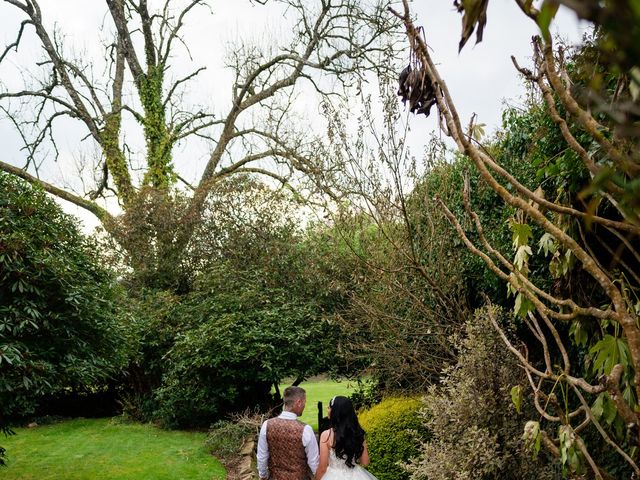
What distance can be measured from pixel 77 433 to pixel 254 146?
12506mm

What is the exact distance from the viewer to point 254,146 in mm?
24906

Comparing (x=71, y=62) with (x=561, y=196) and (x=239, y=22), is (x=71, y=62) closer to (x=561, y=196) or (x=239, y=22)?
Result: (x=239, y=22)

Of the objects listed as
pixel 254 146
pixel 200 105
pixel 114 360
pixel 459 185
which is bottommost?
pixel 114 360

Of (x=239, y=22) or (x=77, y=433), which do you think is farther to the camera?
(x=239, y=22)

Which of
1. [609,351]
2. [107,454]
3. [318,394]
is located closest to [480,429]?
[609,351]

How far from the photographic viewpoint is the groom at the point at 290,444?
255 inches

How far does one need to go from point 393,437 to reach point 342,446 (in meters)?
3.68

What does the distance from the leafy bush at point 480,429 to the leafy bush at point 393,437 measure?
7.60ft

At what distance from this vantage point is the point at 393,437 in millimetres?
10109

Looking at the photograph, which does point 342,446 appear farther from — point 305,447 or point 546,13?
point 546,13

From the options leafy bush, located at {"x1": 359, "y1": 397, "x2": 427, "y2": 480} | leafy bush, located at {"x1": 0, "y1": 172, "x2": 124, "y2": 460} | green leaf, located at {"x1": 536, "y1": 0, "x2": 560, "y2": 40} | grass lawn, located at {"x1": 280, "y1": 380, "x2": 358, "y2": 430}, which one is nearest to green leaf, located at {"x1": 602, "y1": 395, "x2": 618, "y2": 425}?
green leaf, located at {"x1": 536, "y1": 0, "x2": 560, "y2": 40}

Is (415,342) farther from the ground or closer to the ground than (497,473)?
farther from the ground

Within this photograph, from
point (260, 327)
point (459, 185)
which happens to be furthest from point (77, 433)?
point (459, 185)

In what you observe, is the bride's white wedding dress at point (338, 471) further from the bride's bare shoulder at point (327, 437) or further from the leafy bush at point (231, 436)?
the leafy bush at point (231, 436)
